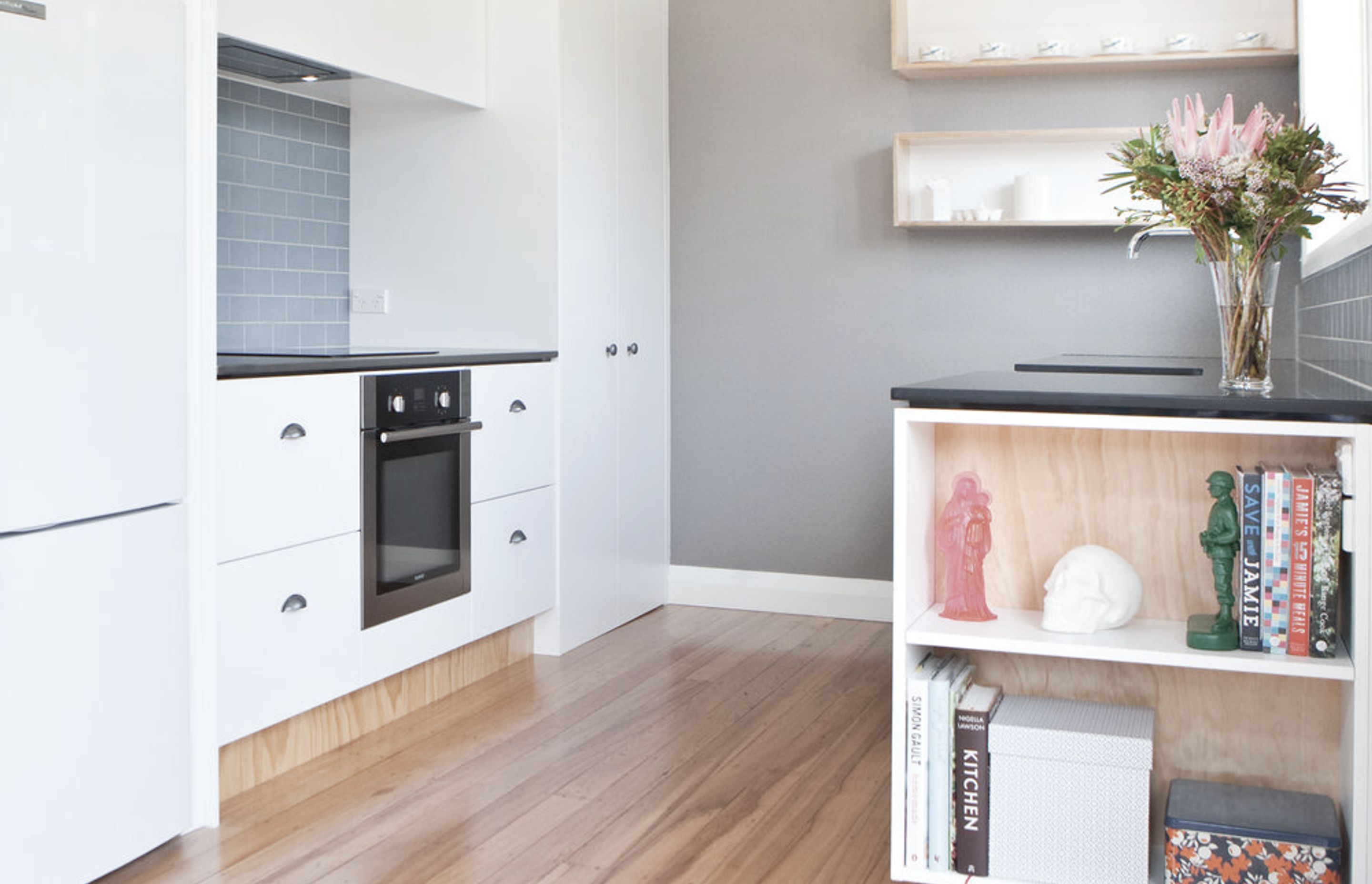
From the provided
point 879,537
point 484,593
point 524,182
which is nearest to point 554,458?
point 484,593

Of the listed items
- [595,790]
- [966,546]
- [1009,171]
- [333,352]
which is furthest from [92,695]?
[1009,171]

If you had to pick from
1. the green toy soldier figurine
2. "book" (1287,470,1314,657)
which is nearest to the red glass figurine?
the green toy soldier figurine

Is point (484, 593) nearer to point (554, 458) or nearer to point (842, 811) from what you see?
point (554, 458)

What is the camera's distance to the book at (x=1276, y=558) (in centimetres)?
194

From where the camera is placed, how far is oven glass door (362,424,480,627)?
10.2ft

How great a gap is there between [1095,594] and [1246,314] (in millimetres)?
539

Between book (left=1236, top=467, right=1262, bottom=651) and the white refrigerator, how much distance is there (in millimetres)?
1784

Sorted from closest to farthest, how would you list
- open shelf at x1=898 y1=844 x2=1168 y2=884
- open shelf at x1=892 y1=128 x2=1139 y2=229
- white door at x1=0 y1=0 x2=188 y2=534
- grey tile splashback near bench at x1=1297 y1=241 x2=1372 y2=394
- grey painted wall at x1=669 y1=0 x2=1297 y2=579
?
white door at x1=0 y1=0 x2=188 y2=534 < open shelf at x1=898 y1=844 x2=1168 y2=884 < grey tile splashback near bench at x1=1297 y1=241 x2=1372 y2=394 < open shelf at x1=892 y1=128 x2=1139 y2=229 < grey painted wall at x1=669 y1=0 x2=1297 y2=579

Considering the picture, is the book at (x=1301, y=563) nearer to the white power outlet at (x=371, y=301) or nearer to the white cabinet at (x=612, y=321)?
the white cabinet at (x=612, y=321)

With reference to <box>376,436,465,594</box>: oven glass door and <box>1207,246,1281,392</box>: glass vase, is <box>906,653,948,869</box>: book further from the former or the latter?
<box>376,436,465,594</box>: oven glass door

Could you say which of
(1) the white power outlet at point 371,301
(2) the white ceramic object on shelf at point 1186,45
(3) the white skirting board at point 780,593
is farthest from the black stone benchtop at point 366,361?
(2) the white ceramic object on shelf at point 1186,45

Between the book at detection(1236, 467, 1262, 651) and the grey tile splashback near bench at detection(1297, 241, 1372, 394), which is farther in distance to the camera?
the grey tile splashback near bench at detection(1297, 241, 1372, 394)

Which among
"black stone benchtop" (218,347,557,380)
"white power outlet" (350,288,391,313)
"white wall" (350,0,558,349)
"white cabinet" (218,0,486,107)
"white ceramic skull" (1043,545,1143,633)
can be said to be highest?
"white cabinet" (218,0,486,107)

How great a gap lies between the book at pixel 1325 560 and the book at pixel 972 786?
0.51 m
